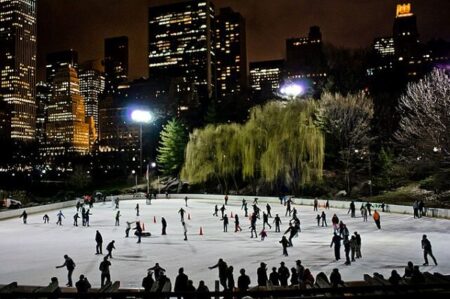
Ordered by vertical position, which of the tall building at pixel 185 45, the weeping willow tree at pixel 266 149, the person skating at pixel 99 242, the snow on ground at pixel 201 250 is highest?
the tall building at pixel 185 45

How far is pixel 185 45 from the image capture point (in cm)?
19438

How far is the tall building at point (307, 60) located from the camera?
75062 mm

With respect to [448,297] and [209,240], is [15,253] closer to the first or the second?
[209,240]

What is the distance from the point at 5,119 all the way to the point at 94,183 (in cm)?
9888

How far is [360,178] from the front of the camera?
47781mm

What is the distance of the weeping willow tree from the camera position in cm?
4228

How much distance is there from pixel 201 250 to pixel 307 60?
70.9 metres

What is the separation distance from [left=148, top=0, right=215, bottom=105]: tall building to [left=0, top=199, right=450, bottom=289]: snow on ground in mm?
168090

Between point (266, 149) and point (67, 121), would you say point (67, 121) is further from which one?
point (266, 149)

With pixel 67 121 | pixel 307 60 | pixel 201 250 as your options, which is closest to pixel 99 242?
pixel 201 250

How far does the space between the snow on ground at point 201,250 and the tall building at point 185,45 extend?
168 m

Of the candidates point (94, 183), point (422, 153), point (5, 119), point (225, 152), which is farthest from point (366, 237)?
point (5, 119)

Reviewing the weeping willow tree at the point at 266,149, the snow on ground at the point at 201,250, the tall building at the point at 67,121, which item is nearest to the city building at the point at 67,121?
the tall building at the point at 67,121

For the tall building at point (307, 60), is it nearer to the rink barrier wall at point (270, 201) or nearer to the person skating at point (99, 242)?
the rink barrier wall at point (270, 201)
